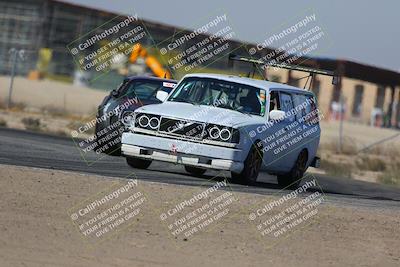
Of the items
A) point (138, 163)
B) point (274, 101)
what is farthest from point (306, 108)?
point (138, 163)

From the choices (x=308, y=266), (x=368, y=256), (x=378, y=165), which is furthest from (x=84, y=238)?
(x=378, y=165)

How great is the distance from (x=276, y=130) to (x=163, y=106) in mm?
1810

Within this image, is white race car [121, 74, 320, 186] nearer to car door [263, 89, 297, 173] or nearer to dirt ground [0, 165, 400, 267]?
car door [263, 89, 297, 173]

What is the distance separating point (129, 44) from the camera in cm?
5388

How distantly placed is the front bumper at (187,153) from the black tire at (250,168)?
0.25 meters

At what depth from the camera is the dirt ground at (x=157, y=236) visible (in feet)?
33.5

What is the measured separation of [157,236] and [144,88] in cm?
1062

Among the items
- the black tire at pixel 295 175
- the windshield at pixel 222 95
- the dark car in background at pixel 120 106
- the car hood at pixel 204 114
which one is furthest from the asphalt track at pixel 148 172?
the windshield at pixel 222 95

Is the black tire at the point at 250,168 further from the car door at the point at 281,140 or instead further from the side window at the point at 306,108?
the side window at the point at 306,108

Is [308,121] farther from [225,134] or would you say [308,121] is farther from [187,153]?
[187,153]

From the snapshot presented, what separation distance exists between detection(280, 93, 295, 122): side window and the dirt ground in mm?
4143

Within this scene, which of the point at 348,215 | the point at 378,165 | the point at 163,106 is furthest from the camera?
the point at 378,165

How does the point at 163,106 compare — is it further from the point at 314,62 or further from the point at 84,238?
the point at 314,62

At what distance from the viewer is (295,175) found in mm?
19094
